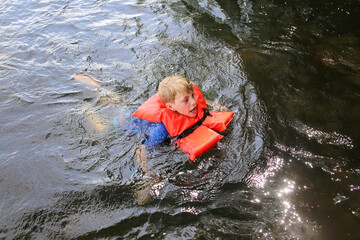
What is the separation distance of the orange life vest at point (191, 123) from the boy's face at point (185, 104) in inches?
3.9

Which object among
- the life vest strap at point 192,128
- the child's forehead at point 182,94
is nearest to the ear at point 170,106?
the child's forehead at point 182,94

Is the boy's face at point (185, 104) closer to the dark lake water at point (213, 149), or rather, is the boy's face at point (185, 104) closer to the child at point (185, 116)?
the child at point (185, 116)

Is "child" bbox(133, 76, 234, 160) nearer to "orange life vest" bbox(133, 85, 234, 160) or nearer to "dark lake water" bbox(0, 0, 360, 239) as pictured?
"orange life vest" bbox(133, 85, 234, 160)

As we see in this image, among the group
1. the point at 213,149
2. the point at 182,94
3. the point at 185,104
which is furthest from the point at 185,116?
the point at 213,149

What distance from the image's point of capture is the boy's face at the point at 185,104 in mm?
3017

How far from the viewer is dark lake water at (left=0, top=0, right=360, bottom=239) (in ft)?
8.46

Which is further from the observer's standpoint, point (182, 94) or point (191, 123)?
point (191, 123)

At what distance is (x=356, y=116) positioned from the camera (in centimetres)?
317

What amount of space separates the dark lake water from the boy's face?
0.52 metres

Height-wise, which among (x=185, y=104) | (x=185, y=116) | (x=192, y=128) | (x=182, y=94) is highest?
(x=182, y=94)

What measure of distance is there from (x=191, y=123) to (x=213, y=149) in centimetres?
41

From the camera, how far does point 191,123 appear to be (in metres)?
3.32

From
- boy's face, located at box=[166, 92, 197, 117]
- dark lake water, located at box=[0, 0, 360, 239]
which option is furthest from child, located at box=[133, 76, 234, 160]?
dark lake water, located at box=[0, 0, 360, 239]

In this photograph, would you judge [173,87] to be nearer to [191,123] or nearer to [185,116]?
[185,116]
